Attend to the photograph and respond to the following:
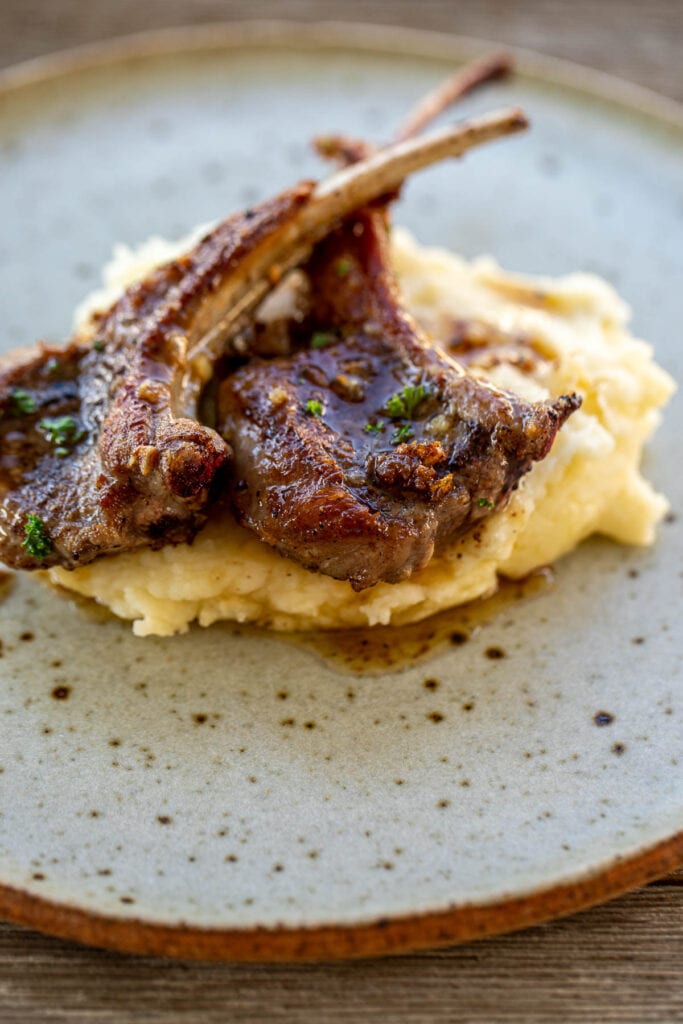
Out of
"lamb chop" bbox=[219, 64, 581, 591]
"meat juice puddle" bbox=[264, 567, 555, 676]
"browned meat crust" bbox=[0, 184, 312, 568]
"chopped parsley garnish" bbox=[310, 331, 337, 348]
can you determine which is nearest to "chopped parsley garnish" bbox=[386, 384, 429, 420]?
"lamb chop" bbox=[219, 64, 581, 591]

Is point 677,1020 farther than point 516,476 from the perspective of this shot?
No

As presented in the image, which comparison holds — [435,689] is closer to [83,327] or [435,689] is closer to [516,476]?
[516,476]

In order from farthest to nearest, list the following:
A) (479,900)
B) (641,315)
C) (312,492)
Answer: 1. (641,315)
2. (312,492)
3. (479,900)

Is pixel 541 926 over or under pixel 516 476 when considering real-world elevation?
under

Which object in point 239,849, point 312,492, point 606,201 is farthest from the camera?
point 606,201

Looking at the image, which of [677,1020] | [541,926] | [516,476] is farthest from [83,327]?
[677,1020]

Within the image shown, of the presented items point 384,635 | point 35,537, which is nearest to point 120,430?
point 35,537

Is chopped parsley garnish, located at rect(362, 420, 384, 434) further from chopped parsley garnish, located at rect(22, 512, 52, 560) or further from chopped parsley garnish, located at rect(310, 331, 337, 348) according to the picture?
chopped parsley garnish, located at rect(22, 512, 52, 560)
